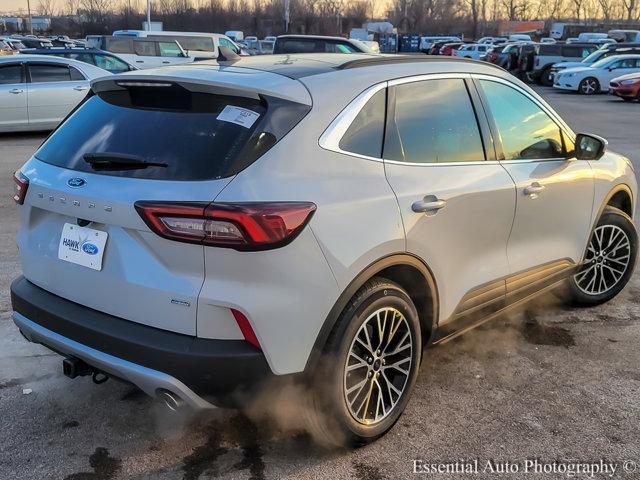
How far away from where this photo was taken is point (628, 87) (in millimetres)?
22906

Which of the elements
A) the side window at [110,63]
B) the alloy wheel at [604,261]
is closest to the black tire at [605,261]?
the alloy wheel at [604,261]

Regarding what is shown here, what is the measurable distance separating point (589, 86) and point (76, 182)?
27.1m

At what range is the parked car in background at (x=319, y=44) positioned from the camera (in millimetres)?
15625

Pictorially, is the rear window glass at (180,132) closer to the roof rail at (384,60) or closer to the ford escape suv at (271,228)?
the ford escape suv at (271,228)

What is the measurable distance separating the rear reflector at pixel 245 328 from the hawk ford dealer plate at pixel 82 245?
64 centimetres

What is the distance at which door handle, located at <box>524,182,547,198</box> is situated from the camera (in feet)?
12.3

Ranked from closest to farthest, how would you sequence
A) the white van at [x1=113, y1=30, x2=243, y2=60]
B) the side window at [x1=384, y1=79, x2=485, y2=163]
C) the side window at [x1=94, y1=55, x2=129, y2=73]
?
the side window at [x1=384, y1=79, x2=485, y2=163] → the side window at [x1=94, y1=55, x2=129, y2=73] → the white van at [x1=113, y1=30, x2=243, y2=60]

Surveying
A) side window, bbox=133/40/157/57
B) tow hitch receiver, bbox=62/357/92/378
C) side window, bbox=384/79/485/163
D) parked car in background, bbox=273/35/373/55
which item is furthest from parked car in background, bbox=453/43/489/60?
tow hitch receiver, bbox=62/357/92/378

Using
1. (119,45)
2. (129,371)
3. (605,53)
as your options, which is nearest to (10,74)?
(129,371)

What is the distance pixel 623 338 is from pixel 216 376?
299cm

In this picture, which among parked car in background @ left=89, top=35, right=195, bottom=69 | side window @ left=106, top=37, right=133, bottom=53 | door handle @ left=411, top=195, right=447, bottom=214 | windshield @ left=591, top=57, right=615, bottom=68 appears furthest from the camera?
windshield @ left=591, top=57, right=615, bottom=68

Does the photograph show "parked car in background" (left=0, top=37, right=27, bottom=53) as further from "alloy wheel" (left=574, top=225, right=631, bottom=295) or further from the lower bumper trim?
the lower bumper trim

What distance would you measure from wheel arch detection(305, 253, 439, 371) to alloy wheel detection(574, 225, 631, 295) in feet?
6.29

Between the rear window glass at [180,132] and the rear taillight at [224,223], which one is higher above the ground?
the rear window glass at [180,132]
